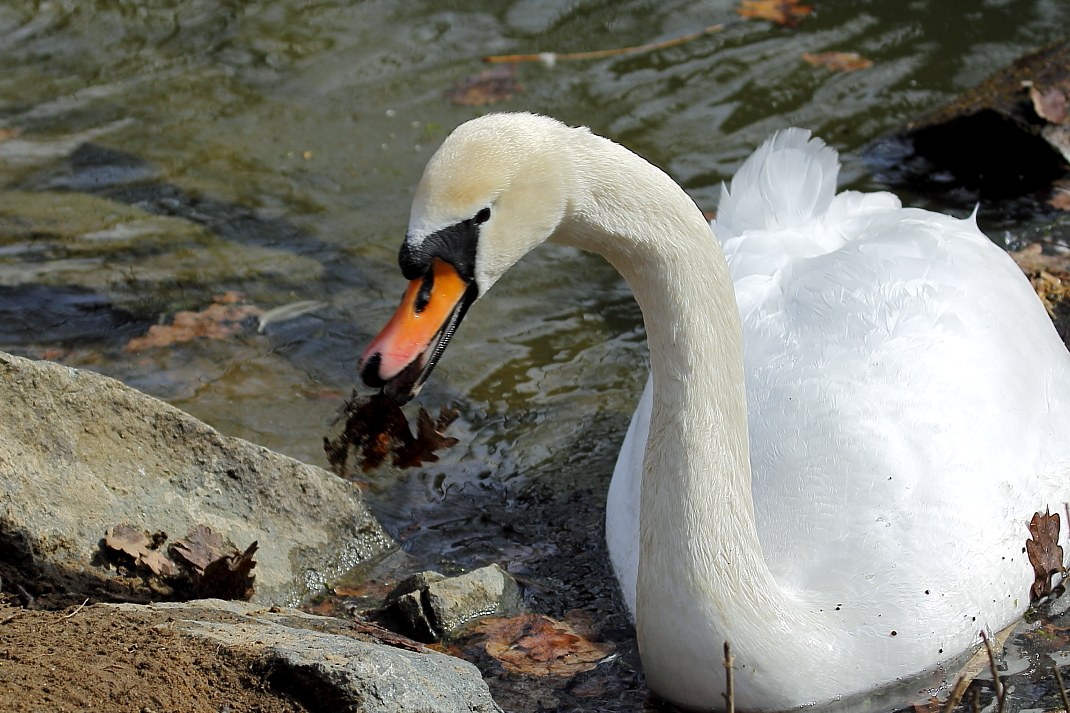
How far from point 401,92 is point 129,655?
5.74m

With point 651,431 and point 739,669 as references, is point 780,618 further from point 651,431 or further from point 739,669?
point 651,431

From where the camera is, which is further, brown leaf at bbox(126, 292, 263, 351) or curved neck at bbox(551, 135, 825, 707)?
brown leaf at bbox(126, 292, 263, 351)

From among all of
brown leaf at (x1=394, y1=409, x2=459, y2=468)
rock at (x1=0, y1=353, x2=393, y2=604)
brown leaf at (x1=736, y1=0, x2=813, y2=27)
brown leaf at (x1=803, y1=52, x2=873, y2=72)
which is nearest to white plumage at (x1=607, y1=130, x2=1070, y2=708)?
brown leaf at (x1=394, y1=409, x2=459, y2=468)

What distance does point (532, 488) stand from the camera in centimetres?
478

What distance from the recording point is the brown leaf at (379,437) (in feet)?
11.8

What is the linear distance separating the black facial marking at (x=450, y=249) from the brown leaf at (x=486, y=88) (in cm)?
538

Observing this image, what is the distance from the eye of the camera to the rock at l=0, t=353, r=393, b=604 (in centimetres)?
359

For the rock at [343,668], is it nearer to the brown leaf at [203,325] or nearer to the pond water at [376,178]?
the pond water at [376,178]

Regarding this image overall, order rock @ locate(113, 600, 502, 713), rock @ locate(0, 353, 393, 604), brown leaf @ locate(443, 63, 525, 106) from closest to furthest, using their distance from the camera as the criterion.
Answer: rock @ locate(113, 600, 502, 713), rock @ locate(0, 353, 393, 604), brown leaf @ locate(443, 63, 525, 106)

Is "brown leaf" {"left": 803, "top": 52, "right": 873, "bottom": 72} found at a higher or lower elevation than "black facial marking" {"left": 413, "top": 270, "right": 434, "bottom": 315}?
lower

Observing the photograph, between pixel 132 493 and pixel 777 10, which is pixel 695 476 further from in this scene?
pixel 777 10

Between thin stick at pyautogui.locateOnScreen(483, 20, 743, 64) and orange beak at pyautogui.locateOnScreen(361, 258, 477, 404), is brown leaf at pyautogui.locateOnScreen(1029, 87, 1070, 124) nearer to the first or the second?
thin stick at pyautogui.locateOnScreen(483, 20, 743, 64)

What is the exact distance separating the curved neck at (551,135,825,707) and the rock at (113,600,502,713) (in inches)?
22.1

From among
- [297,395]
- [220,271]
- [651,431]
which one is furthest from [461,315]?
Result: [220,271]
